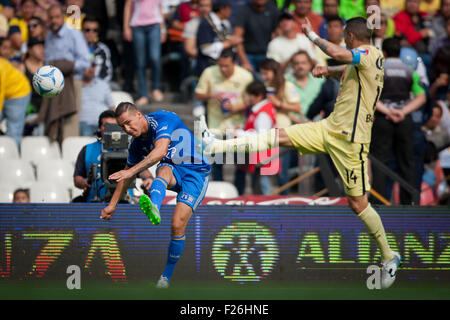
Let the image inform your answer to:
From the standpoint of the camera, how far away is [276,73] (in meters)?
12.9

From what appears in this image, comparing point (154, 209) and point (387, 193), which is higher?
point (154, 209)

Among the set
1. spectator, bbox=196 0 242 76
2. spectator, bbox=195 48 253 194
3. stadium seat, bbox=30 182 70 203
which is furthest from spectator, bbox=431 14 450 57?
stadium seat, bbox=30 182 70 203

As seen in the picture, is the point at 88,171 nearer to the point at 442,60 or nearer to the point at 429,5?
the point at 442,60

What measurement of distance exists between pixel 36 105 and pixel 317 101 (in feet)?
15.4

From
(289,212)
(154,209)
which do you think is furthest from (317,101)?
(154,209)

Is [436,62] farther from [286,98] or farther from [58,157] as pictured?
[58,157]

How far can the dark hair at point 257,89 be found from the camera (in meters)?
12.5

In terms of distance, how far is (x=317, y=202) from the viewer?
11.3 metres

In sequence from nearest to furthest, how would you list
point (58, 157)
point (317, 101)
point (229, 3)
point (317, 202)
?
1. point (317, 202)
2. point (317, 101)
3. point (58, 157)
4. point (229, 3)

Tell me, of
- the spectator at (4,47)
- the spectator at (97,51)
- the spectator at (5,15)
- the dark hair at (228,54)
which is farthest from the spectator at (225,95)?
the spectator at (5,15)

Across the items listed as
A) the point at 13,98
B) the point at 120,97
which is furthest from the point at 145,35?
the point at 13,98

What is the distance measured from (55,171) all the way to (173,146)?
158 inches

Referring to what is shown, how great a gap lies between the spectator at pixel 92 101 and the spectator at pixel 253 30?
2226mm

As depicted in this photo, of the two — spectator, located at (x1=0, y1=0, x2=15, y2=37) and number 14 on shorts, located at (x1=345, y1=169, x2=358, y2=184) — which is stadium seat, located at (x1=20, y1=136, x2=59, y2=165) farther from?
number 14 on shorts, located at (x1=345, y1=169, x2=358, y2=184)
